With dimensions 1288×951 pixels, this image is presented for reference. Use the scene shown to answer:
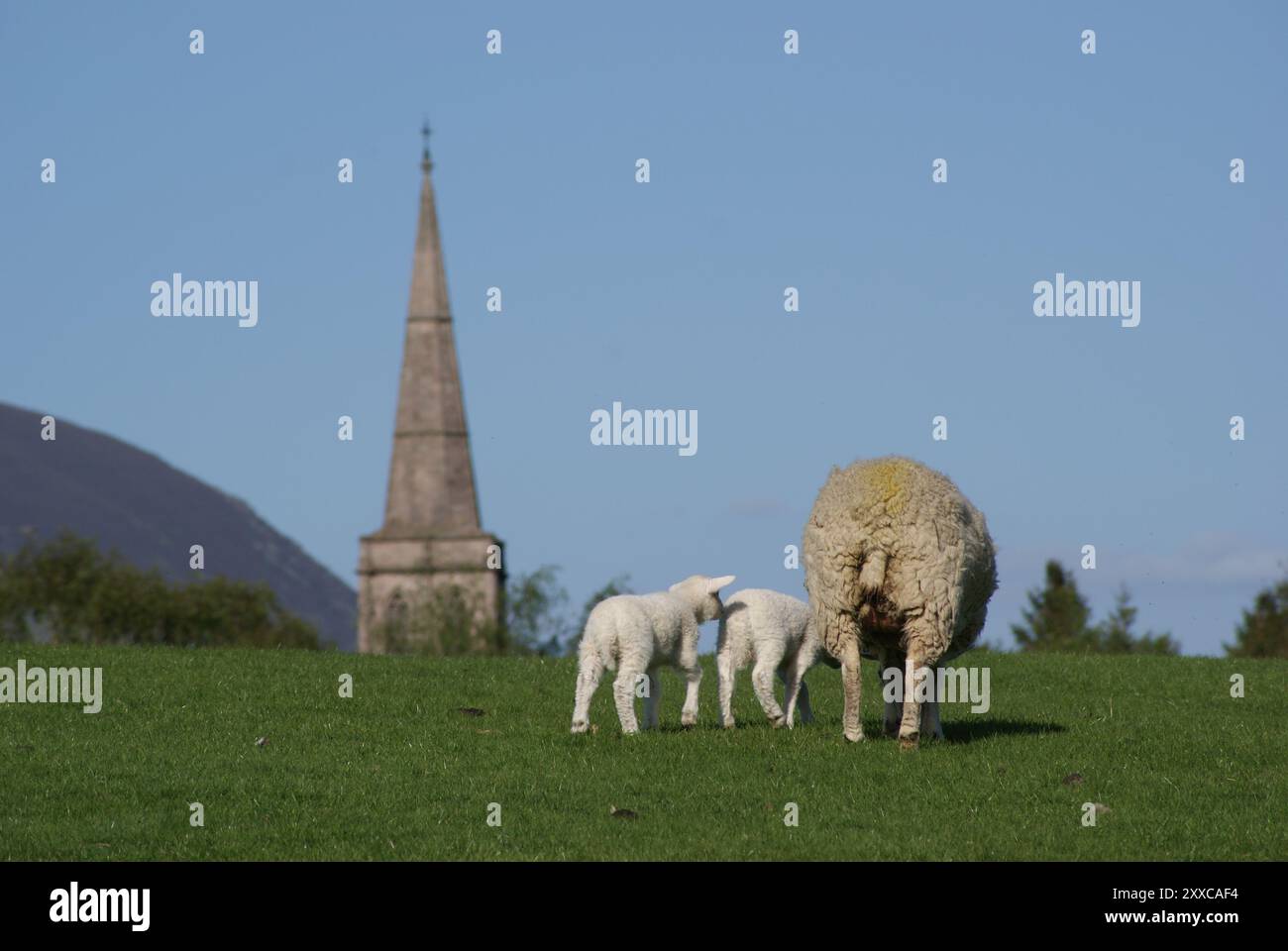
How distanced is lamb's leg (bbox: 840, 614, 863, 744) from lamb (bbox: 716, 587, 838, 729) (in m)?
1.08

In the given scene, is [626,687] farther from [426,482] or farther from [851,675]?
[426,482]

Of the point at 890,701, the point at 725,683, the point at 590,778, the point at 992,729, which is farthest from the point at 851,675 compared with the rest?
the point at 590,778

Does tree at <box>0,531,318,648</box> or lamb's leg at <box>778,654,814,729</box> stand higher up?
tree at <box>0,531,318,648</box>

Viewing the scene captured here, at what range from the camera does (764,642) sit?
19.0 metres

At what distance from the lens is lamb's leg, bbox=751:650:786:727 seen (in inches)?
747

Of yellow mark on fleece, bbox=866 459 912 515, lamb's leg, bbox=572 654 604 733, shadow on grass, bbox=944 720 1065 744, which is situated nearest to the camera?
yellow mark on fleece, bbox=866 459 912 515

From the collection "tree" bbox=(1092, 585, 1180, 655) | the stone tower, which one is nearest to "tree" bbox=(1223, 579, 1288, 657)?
"tree" bbox=(1092, 585, 1180, 655)

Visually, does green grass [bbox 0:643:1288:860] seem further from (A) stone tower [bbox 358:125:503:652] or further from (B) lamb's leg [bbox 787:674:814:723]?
(A) stone tower [bbox 358:125:503:652]

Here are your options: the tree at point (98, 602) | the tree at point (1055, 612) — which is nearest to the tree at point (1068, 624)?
the tree at point (1055, 612)
